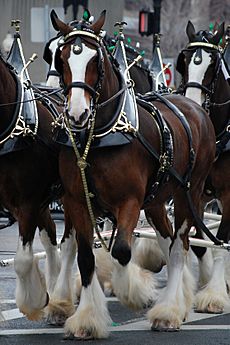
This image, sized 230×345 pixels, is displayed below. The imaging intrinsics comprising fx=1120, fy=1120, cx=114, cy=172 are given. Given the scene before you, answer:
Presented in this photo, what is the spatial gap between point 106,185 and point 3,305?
227 centimetres

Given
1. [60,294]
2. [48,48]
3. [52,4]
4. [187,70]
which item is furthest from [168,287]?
[52,4]

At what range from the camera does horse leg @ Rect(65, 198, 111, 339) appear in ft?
27.7

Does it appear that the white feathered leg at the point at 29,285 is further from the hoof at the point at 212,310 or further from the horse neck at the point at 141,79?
the horse neck at the point at 141,79

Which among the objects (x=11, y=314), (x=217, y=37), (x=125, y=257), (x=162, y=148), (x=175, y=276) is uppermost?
(x=217, y=37)

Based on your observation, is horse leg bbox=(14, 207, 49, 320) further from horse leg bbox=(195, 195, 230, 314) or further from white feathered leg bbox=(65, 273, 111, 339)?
horse leg bbox=(195, 195, 230, 314)

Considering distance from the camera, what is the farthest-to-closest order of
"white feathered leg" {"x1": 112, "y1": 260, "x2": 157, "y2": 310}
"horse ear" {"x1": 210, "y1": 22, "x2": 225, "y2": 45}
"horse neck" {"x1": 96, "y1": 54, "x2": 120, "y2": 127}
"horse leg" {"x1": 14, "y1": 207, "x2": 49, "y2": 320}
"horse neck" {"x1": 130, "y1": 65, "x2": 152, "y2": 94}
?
1. "horse neck" {"x1": 130, "y1": 65, "x2": 152, "y2": 94}
2. "horse ear" {"x1": 210, "y1": 22, "x2": 225, "y2": 45}
3. "horse leg" {"x1": 14, "y1": 207, "x2": 49, "y2": 320}
4. "horse neck" {"x1": 96, "y1": 54, "x2": 120, "y2": 127}
5. "white feathered leg" {"x1": 112, "y1": 260, "x2": 157, "y2": 310}

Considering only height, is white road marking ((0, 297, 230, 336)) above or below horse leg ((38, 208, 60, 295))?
below

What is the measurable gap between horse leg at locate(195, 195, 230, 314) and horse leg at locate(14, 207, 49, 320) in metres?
1.67

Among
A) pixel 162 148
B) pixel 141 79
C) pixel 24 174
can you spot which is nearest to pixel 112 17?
pixel 141 79

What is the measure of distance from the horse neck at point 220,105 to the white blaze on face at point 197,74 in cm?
25

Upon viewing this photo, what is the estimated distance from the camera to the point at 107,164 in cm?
840

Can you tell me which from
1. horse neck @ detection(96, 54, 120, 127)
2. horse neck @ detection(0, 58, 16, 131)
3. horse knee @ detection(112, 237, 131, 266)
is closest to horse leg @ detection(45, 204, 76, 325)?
horse knee @ detection(112, 237, 131, 266)

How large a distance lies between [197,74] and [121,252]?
2.55 m

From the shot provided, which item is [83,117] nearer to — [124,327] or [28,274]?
[28,274]
